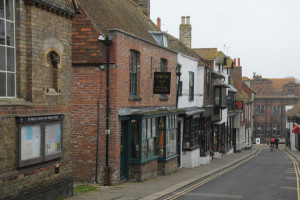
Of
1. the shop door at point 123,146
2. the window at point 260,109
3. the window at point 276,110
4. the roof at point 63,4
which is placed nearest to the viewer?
the roof at point 63,4

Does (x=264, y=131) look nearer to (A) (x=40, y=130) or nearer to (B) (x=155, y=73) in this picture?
(B) (x=155, y=73)

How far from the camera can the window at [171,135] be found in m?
21.5

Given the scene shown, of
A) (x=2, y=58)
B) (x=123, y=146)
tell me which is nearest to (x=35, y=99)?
(x=2, y=58)

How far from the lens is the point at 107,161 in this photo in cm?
1619

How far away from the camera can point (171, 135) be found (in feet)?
72.9

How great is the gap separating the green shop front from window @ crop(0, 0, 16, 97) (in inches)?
247

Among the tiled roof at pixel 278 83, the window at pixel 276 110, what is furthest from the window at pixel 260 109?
the tiled roof at pixel 278 83

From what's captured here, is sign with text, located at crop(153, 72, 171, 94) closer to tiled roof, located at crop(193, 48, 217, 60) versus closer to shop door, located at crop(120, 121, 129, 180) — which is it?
shop door, located at crop(120, 121, 129, 180)

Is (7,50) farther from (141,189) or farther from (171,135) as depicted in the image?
(171,135)

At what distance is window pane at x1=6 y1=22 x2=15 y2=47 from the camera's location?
1055 centimetres

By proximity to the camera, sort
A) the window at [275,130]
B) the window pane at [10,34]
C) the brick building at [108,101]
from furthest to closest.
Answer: the window at [275,130] < the brick building at [108,101] < the window pane at [10,34]

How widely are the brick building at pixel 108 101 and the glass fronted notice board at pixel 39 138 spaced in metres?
3.57

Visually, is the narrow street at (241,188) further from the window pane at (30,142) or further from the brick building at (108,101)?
the window pane at (30,142)

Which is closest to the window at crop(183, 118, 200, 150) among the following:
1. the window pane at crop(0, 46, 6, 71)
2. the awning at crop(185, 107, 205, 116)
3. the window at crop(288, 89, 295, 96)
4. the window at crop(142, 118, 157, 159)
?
the awning at crop(185, 107, 205, 116)
